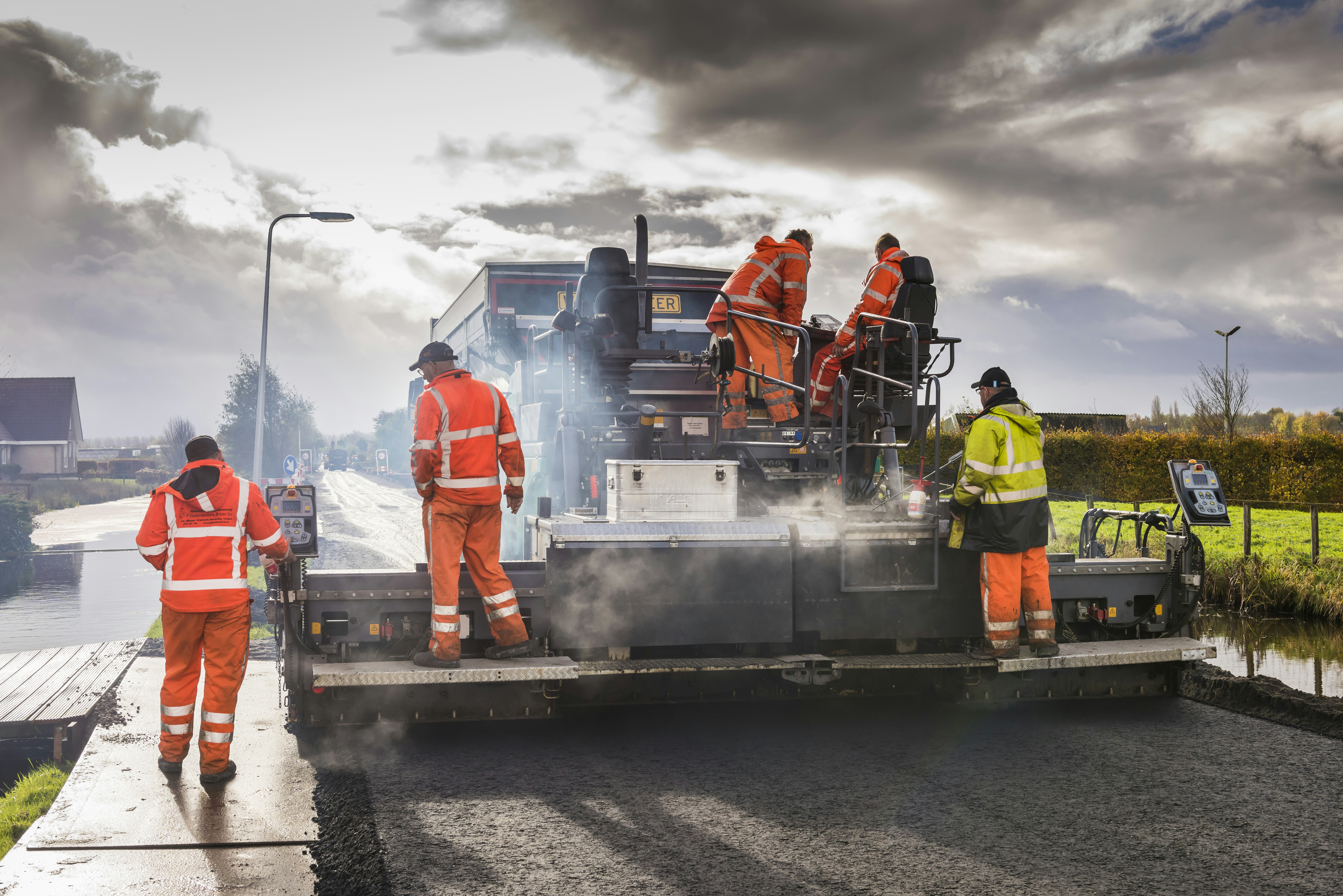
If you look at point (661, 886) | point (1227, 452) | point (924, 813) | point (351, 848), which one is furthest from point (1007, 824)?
point (1227, 452)

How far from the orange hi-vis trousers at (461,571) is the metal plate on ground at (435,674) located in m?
0.22

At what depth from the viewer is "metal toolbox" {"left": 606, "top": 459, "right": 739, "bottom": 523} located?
6500mm

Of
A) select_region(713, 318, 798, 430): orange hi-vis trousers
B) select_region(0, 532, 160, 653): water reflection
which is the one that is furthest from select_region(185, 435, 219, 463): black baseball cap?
select_region(0, 532, 160, 653): water reflection

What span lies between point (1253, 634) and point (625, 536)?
25.8ft

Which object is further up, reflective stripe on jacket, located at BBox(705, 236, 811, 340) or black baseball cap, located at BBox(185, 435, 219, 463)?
reflective stripe on jacket, located at BBox(705, 236, 811, 340)

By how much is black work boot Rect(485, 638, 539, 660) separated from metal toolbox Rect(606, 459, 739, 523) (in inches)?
38.1

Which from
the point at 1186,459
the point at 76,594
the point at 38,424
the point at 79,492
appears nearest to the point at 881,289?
the point at 76,594

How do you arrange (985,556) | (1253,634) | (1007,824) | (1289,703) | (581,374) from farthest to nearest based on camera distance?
(1253,634) < (581,374) < (1289,703) < (985,556) < (1007,824)

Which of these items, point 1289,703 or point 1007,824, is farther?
point 1289,703

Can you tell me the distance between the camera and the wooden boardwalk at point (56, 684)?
6.89m

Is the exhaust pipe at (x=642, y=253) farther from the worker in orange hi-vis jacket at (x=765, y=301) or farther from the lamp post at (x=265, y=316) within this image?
the lamp post at (x=265, y=316)

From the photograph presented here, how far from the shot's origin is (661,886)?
3.99 metres

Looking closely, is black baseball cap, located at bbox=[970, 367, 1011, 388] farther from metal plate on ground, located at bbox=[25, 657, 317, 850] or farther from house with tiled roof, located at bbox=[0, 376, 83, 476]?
house with tiled roof, located at bbox=[0, 376, 83, 476]

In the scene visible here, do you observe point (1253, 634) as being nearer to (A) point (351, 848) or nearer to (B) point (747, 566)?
(B) point (747, 566)
